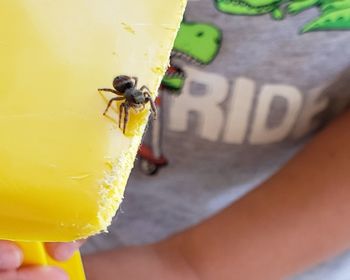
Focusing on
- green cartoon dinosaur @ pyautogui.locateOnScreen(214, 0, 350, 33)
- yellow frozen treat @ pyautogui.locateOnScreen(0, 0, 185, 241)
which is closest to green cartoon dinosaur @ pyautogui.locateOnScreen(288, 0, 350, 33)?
green cartoon dinosaur @ pyautogui.locateOnScreen(214, 0, 350, 33)

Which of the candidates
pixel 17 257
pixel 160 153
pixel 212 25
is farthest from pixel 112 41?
pixel 160 153

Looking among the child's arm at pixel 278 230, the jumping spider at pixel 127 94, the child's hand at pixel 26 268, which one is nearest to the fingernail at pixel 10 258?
the child's hand at pixel 26 268

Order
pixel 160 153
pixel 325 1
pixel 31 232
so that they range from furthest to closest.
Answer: pixel 160 153 < pixel 325 1 < pixel 31 232

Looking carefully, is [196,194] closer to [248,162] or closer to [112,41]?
[248,162]

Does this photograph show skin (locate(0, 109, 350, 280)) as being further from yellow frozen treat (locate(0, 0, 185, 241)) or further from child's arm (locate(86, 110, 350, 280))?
yellow frozen treat (locate(0, 0, 185, 241))

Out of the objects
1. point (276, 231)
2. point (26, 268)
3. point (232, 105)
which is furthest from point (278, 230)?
point (26, 268)

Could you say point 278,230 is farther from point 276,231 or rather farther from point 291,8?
point 291,8
